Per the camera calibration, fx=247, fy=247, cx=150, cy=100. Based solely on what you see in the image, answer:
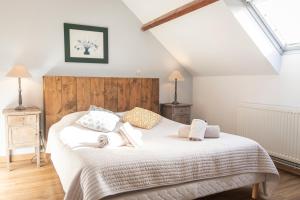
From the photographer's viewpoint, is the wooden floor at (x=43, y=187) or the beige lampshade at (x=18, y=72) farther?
the beige lampshade at (x=18, y=72)

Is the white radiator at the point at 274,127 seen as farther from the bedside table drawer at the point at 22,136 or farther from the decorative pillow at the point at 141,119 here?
the bedside table drawer at the point at 22,136

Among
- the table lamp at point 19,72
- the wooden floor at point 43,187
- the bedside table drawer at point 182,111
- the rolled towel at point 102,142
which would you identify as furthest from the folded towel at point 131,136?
the bedside table drawer at point 182,111

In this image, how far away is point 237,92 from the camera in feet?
12.5

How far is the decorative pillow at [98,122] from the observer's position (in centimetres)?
290

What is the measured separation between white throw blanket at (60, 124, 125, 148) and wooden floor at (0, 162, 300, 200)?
1.84 feet

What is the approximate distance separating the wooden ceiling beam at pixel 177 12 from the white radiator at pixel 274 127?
1.58 m

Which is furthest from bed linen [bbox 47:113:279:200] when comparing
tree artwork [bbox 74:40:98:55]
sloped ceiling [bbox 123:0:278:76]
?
tree artwork [bbox 74:40:98:55]

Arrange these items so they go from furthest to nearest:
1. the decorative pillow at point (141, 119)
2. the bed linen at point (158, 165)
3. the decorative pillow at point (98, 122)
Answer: the decorative pillow at point (141, 119), the decorative pillow at point (98, 122), the bed linen at point (158, 165)

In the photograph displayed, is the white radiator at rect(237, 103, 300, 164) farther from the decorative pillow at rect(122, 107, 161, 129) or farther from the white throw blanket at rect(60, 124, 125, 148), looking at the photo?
the white throw blanket at rect(60, 124, 125, 148)

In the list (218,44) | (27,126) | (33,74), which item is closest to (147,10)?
(218,44)

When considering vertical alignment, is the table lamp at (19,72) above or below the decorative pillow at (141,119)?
above

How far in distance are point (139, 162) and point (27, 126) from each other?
6.39 ft

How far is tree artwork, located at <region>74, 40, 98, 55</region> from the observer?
3672 mm

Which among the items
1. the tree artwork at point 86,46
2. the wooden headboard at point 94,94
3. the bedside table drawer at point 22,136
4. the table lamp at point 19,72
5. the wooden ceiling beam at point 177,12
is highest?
the wooden ceiling beam at point 177,12
